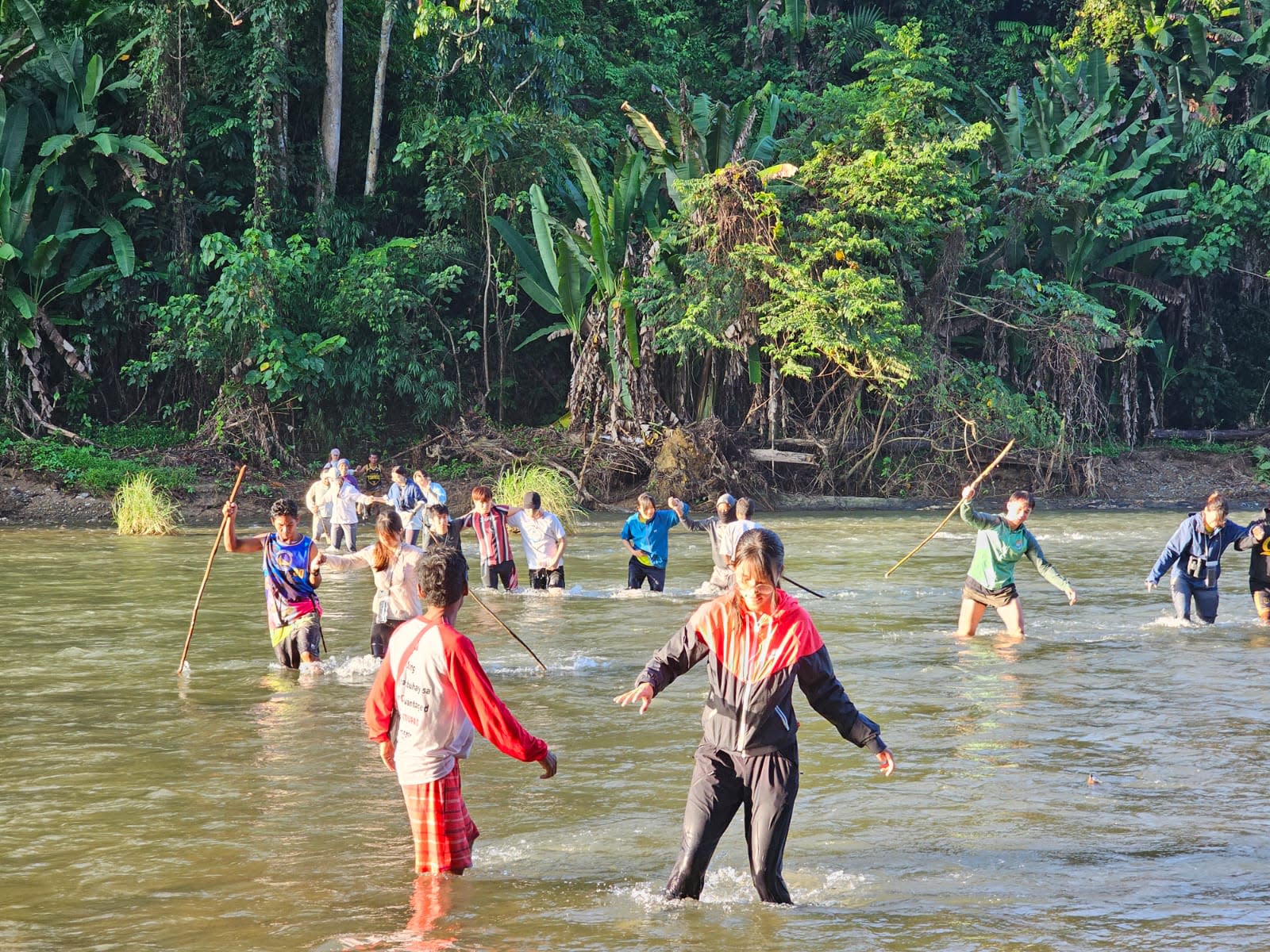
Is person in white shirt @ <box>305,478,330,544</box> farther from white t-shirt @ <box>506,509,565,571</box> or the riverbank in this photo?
white t-shirt @ <box>506,509,565,571</box>

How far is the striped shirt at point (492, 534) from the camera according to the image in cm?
1533

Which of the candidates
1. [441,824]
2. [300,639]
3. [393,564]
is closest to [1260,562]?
[393,564]

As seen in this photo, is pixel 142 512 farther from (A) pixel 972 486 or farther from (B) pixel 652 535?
(A) pixel 972 486

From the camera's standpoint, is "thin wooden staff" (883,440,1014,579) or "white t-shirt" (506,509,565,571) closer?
"thin wooden staff" (883,440,1014,579)

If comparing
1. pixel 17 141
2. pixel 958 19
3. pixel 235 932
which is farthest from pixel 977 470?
pixel 235 932

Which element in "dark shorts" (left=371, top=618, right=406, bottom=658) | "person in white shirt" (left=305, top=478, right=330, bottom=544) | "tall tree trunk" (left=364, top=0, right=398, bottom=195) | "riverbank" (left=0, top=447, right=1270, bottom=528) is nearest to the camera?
"dark shorts" (left=371, top=618, right=406, bottom=658)

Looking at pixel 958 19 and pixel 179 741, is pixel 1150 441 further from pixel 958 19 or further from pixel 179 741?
pixel 179 741

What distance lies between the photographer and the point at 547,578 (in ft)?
52.5

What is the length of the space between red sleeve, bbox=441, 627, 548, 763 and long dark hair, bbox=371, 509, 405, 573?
14.1 ft

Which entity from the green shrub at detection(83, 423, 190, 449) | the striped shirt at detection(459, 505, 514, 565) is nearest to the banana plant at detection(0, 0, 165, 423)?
the green shrub at detection(83, 423, 190, 449)

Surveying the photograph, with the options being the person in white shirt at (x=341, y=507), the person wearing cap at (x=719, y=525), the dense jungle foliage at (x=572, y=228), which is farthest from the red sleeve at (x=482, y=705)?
the dense jungle foliage at (x=572, y=228)

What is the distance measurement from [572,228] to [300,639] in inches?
760

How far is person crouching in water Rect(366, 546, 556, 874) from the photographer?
18.3ft

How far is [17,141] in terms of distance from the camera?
89.3 ft
